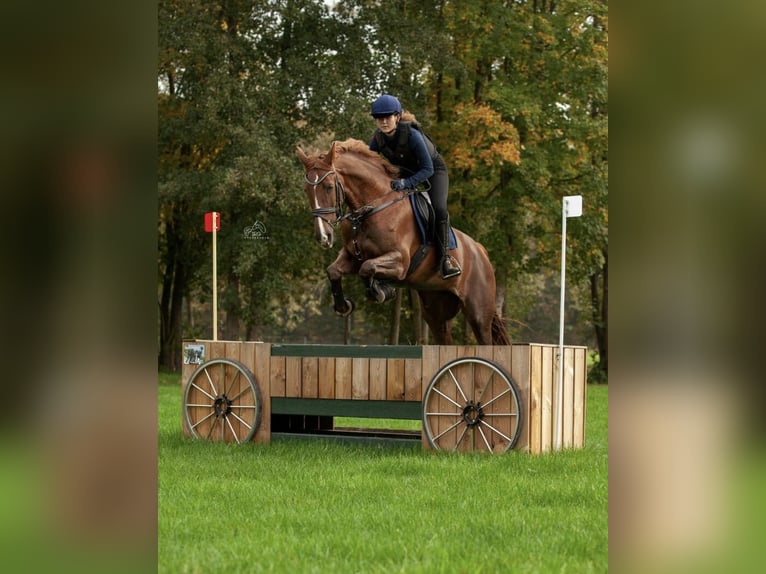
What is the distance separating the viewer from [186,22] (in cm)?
2148

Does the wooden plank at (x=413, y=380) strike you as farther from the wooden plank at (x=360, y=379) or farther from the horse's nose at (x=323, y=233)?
the horse's nose at (x=323, y=233)

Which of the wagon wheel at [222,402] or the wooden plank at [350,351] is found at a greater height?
the wooden plank at [350,351]

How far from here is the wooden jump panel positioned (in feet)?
28.1

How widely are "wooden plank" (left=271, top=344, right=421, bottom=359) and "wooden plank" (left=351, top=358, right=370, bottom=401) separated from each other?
7cm

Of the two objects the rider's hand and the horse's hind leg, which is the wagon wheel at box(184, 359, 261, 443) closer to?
the horse's hind leg

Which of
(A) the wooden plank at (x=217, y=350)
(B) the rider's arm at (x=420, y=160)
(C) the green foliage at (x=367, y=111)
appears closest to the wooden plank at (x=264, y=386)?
(A) the wooden plank at (x=217, y=350)

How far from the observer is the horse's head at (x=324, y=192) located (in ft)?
27.8

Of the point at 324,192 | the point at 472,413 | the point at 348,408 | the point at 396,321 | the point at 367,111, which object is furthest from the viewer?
the point at 396,321

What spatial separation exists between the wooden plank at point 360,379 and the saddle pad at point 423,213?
4.08ft

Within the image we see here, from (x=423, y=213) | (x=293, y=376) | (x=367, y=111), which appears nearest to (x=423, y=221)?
(x=423, y=213)

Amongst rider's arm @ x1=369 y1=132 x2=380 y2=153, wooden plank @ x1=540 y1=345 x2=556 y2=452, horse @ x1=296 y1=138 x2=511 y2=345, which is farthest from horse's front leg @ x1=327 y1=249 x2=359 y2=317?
wooden plank @ x1=540 y1=345 x2=556 y2=452

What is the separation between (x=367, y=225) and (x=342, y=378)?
150 centimetres

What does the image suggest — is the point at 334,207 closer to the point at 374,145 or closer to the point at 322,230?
the point at 322,230

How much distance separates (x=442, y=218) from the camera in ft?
29.6
